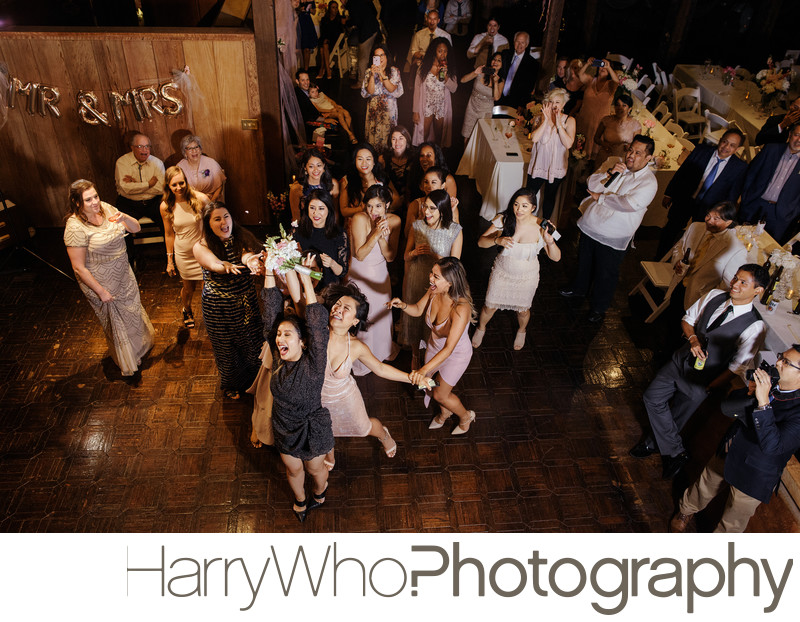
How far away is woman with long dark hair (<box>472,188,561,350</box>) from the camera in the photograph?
471 cm

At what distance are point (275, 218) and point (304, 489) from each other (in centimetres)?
356

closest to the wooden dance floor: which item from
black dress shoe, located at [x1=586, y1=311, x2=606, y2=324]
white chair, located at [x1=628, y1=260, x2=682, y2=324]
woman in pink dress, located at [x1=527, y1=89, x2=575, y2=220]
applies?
black dress shoe, located at [x1=586, y1=311, x2=606, y2=324]

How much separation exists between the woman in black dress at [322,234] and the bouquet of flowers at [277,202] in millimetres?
1887

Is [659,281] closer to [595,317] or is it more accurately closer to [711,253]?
[595,317]

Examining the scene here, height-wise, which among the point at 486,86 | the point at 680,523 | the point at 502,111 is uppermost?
the point at 486,86

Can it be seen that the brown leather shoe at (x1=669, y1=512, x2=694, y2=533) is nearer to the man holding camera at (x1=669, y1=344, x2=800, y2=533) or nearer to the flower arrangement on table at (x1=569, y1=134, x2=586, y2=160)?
the man holding camera at (x1=669, y1=344, x2=800, y2=533)

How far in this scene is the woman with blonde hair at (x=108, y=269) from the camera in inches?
169

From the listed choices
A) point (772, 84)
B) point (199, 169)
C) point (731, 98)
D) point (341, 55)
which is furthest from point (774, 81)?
point (199, 169)

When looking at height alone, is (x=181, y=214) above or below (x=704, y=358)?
above

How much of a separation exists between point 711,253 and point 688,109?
16.7ft

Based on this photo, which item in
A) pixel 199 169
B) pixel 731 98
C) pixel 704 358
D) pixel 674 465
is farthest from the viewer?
pixel 731 98

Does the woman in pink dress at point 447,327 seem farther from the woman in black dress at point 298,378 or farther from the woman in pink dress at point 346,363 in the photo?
the woman in black dress at point 298,378

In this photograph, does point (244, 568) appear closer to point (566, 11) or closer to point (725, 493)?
point (725, 493)

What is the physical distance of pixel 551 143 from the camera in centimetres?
615
